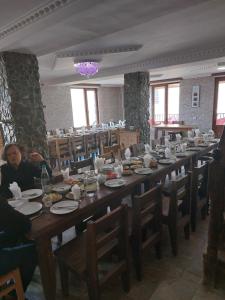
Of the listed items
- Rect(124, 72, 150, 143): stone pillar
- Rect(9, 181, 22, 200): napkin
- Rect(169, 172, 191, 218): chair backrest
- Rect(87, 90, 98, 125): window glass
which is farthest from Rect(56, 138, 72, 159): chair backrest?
Rect(87, 90, 98, 125): window glass

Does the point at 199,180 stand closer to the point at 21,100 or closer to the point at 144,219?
the point at 144,219

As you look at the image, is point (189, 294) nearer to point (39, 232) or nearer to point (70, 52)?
point (39, 232)

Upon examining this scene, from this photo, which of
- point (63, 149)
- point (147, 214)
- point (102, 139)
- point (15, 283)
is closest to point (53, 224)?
point (15, 283)

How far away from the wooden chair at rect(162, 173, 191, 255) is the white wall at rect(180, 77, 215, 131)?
5.76m

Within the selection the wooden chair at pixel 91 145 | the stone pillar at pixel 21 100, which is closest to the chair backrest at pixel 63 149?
the wooden chair at pixel 91 145

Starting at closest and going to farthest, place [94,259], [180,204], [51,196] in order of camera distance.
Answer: [94,259] < [51,196] < [180,204]

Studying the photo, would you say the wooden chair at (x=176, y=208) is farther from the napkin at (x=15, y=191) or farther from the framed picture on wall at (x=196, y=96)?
the framed picture on wall at (x=196, y=96)

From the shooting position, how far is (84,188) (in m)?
2.00

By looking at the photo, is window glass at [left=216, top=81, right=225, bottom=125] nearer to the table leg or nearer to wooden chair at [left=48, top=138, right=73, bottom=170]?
wooden chair at [left=48, top=138, right=73, bottom=170]

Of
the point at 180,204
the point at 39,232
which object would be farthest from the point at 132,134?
the point at 39,232

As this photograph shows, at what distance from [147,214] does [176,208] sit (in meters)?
0.34

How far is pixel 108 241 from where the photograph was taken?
4.70ft

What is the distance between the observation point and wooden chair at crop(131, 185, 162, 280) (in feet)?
5.38

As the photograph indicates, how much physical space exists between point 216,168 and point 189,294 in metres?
0.97
